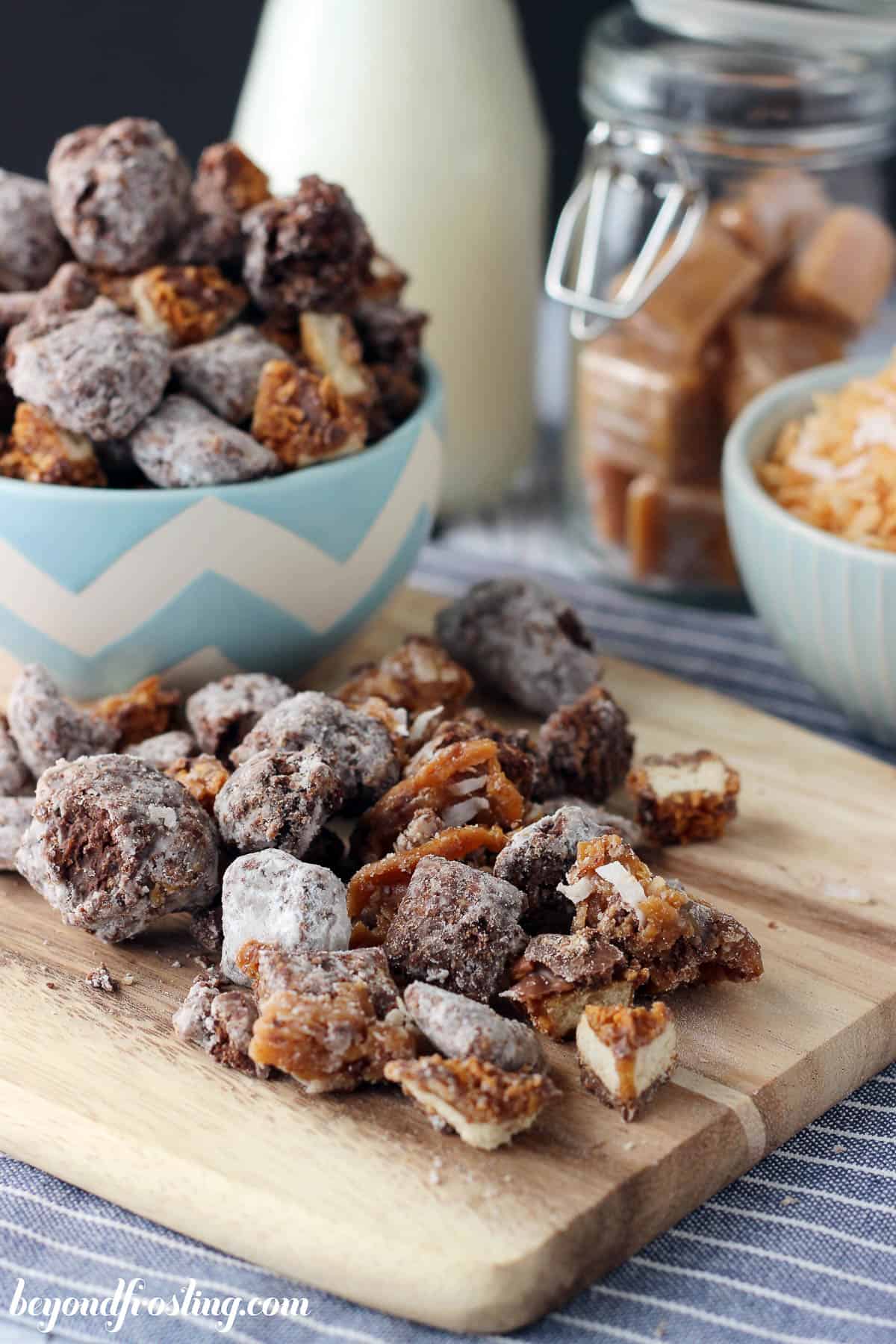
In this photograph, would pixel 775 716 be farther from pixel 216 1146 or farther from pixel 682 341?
pixel 216 1146

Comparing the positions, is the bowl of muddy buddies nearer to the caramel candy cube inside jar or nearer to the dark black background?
the caramel candy cube inside jar

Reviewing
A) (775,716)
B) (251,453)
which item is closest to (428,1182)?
(251,453)

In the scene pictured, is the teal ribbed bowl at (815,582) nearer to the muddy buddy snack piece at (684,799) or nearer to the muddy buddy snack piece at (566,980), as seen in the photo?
the muddy buddy snack piece at (684,799)

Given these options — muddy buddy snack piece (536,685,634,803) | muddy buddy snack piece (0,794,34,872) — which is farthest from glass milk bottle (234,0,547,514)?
muddy buddy snack piece (0,794,34,872)

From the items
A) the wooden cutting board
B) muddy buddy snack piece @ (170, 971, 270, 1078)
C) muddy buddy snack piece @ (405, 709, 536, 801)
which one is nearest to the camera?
the wooden cutting board

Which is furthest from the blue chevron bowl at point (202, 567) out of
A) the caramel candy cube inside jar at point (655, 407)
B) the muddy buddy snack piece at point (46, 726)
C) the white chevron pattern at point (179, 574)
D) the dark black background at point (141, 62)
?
the dark black background at point (141, 62)
